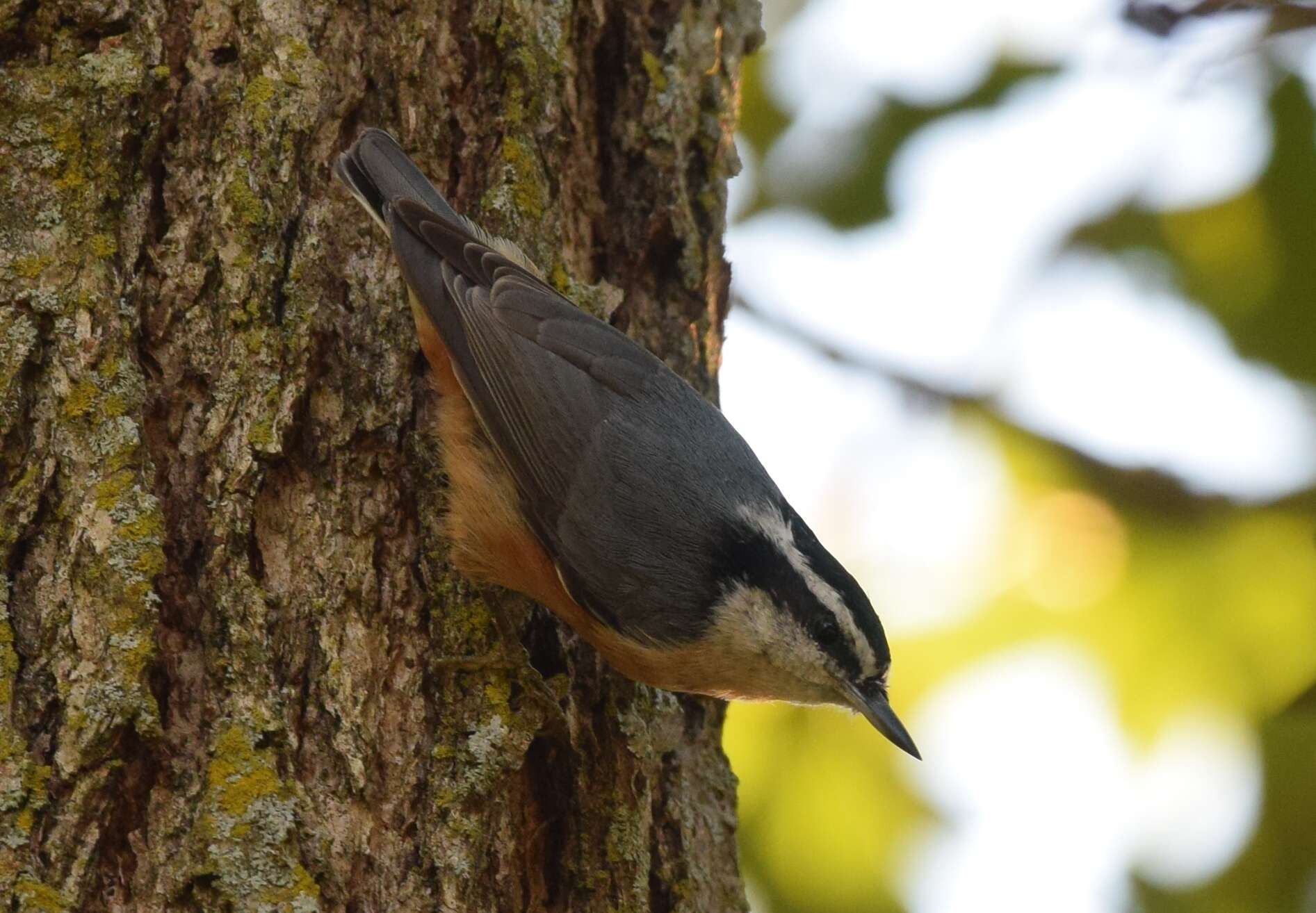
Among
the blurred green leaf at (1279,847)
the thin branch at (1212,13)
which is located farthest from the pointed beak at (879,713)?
the thin branch at (1212,13)

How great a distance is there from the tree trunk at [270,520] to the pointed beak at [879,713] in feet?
1.15

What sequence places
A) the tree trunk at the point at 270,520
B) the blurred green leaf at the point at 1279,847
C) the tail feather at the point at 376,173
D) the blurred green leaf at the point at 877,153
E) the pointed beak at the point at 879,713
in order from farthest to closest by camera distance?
the blurred green leaf at the point at 877,153
the blurred green leaf at the point at 1279,847
the pointed beak at the point at 879,713
the tail feather at the point at 376,173
the tree trunk at the point at 270,520

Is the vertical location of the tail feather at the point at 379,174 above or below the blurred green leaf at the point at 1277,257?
above

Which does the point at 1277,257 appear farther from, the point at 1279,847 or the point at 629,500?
the point at 629,500

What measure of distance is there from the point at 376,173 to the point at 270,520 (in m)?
0.73

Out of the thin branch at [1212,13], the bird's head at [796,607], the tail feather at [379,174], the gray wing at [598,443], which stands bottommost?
the bird's head at [796,607]

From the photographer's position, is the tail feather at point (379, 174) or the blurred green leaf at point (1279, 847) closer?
the tail feather at point (379, 174)

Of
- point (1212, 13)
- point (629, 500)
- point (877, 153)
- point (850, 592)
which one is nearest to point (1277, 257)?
point (1212, 13)

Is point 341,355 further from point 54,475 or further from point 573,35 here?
point 573,35

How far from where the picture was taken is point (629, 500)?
3168mm

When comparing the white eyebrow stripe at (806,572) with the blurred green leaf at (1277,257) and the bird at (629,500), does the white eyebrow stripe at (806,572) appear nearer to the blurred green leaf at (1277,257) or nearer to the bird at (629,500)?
the bird at (629,500)

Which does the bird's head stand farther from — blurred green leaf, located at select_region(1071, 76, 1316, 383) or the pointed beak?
blurred green leaf, located at select_region(1071, 76, 1316, 383)

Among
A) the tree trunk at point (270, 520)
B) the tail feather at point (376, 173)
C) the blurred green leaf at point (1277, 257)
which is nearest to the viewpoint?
the tree trunk at point (270, 520)

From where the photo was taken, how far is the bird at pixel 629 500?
3072mm
